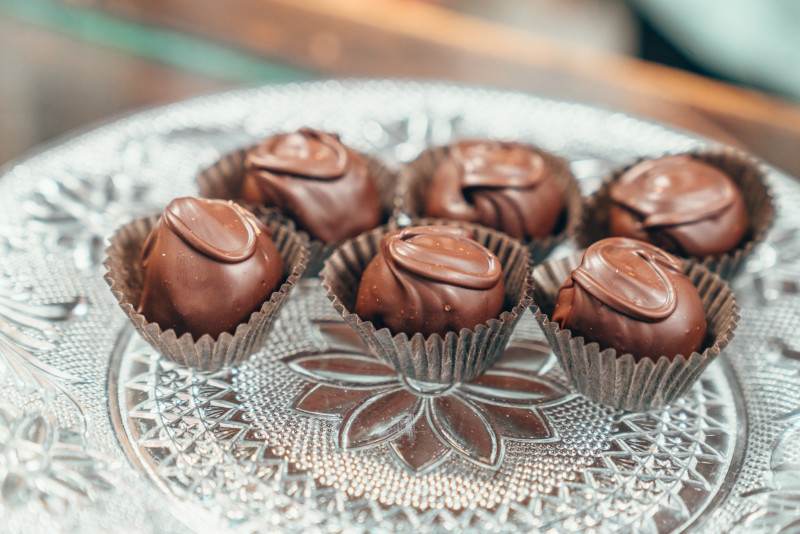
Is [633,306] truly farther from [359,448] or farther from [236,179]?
[236,179]

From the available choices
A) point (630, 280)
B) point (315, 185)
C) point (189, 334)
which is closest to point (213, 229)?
point (189, 334)

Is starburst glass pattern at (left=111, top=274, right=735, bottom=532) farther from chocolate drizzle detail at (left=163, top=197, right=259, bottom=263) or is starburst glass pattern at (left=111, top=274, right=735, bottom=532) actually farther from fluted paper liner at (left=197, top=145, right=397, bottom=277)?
fluted paper liner at (left=197, top=145, right=397, bottom=277)

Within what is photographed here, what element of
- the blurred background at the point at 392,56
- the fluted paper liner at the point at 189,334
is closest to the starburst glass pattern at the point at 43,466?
the fluted paper liner at the point at 189,334

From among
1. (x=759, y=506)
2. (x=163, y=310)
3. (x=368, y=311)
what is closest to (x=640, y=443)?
(x=759, y=506)

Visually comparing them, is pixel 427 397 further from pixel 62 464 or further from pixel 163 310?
pixel 62 464

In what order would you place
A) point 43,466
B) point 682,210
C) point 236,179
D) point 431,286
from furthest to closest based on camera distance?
1. point 236,179
2. point 682,210
3. point 431,286
4. point 43,466
